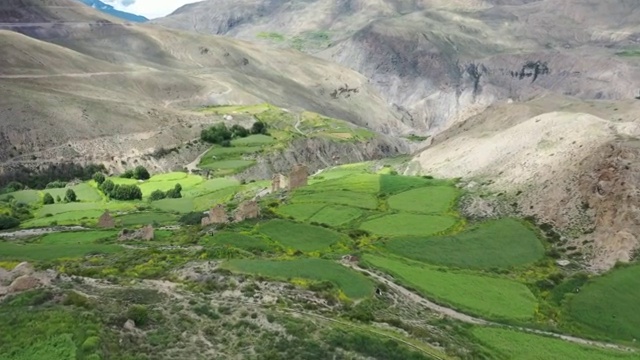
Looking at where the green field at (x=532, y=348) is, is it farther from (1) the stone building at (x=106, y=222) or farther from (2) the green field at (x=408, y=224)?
(1) the stone building at (x=106, y=222)

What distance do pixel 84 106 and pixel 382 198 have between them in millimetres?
98338

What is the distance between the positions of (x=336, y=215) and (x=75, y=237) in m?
31.0

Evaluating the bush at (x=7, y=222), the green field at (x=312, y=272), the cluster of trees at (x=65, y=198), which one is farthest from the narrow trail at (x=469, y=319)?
the cluster of trees at (x=65, y=198)

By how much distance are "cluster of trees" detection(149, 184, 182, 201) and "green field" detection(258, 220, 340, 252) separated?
41993 mm

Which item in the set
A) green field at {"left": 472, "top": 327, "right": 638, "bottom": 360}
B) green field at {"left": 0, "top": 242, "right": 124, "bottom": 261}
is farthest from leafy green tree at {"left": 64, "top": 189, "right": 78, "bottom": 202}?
green field at {"left": 472, "top": 327, "right": 638, "bottom": 360}

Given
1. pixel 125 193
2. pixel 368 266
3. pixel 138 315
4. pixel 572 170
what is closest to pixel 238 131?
pixel 125 193

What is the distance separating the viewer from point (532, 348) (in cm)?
4203

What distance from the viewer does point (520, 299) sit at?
52844 millimetres

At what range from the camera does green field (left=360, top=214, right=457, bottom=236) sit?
229ft

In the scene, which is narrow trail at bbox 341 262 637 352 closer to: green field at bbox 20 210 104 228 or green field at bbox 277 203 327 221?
green field at bbox 277 203 327 221

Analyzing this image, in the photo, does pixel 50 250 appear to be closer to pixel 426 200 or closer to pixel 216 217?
pixel 216 217

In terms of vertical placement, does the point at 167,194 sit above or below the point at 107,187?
below

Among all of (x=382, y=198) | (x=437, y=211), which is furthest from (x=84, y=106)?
(x=437, y=211)

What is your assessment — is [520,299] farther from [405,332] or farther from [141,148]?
[141,148]
